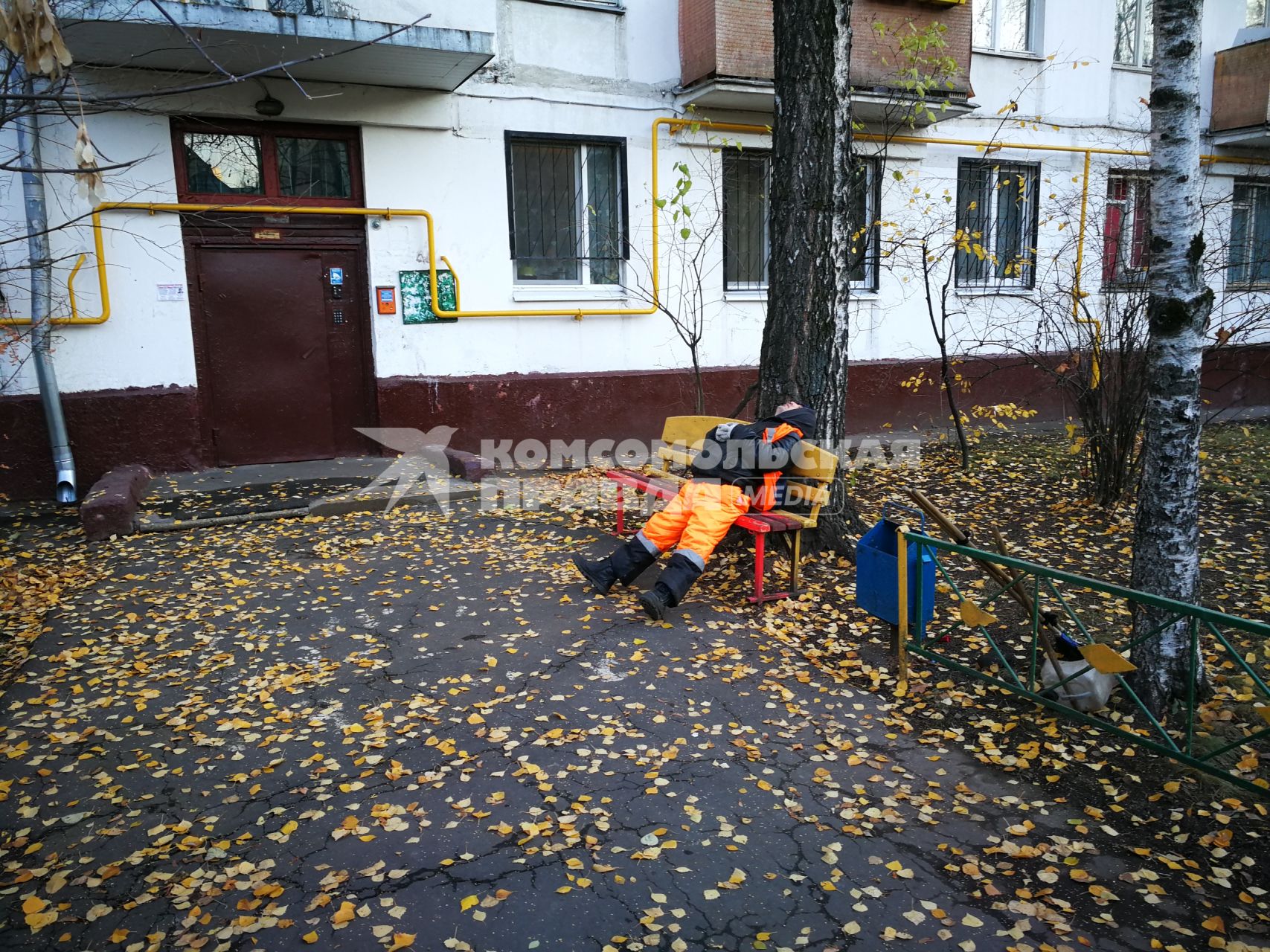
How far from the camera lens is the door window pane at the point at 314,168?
877cm

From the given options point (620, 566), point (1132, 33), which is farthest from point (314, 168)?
point (1132, 33)

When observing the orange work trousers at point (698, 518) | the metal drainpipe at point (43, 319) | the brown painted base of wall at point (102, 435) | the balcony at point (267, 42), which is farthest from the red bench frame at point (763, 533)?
the metal drainpipe at point (43, 319)

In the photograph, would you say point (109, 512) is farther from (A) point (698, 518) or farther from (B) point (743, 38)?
(B) point (743, 38)

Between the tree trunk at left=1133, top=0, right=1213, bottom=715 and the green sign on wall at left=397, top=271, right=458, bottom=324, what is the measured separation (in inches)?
277

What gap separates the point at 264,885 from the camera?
114 inches

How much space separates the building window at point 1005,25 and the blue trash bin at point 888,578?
33.4 ft

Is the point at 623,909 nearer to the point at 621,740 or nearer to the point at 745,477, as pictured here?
the point at 621,740

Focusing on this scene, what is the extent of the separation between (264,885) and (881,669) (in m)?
3.16

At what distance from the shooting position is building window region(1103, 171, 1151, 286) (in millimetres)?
7043

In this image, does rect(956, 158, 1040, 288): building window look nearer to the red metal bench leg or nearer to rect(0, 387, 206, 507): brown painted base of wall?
the red metal bench leg

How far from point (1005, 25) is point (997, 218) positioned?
8.84ft

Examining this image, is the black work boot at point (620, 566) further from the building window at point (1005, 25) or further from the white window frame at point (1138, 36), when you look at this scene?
the white window frame at point (1138, 36)

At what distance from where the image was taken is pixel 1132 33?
13.0m

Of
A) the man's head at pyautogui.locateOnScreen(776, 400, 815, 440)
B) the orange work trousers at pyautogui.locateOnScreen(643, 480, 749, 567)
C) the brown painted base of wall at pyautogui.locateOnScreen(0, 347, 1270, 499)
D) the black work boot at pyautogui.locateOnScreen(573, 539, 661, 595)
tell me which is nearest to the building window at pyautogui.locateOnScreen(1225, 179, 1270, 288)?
the brown painted base of wall at pyautogui.locateOnScreen(0, 347, 1270, 499)
